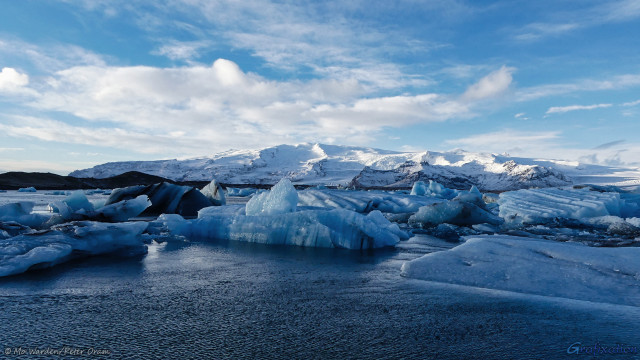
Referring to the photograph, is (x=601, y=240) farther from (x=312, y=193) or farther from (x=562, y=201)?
(x=312, y=193)

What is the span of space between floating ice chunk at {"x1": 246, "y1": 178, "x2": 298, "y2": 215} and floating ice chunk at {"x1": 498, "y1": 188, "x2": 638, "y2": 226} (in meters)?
7.10

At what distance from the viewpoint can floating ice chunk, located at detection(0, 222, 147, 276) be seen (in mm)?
4484

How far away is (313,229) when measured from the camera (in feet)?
23.6

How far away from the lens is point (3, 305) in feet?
10.7

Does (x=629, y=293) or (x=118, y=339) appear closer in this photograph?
(x=118, y=339)

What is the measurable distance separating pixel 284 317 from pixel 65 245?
147 inches

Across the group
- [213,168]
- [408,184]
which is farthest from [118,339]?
[213,168]

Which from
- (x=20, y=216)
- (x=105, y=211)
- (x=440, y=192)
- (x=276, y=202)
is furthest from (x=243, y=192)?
(x=276, y=202)

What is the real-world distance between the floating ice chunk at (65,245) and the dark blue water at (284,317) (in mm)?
191

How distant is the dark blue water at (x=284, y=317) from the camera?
2484 mm

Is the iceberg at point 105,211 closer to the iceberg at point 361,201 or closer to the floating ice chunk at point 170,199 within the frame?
the floating ice chunk at point 170,199

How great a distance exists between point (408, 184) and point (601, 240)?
83907mm

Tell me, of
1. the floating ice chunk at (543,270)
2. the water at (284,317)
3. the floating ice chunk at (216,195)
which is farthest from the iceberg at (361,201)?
the water at (284,317)

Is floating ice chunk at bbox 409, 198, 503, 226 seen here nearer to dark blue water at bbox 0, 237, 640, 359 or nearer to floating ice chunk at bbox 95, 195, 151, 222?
dark blue water at bbox 0, 237, 640, 359
